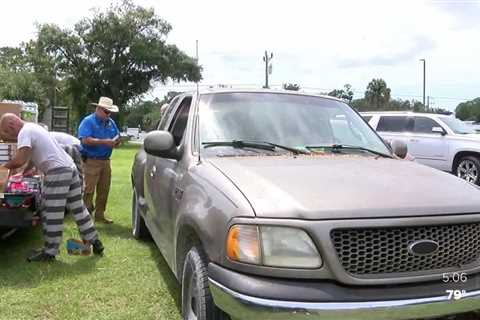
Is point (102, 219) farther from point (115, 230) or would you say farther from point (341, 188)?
point (341, 188)

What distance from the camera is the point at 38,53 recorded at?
45312 millimetres

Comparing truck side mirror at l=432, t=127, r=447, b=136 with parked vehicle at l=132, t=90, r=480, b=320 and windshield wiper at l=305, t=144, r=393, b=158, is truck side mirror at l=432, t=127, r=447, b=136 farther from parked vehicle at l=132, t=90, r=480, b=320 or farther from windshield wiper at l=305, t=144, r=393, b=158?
parked vehicle at l=132, t=90, r=480, b=320

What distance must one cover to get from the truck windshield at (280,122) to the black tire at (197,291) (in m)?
0.94

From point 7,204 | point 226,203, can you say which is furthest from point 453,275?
point 7,204

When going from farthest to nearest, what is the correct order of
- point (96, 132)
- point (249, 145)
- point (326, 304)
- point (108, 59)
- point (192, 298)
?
point (108, 59) → point (96, 132) → point (249, 145) → point (192, 298) → point (326, 304)

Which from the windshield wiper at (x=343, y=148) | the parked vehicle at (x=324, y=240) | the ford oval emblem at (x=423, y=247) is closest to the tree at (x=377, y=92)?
the windshield wiper at (x=343, y=148)

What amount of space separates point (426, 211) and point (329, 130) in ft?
5.38

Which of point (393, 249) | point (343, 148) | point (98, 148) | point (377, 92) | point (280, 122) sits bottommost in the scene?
point (393, 249)

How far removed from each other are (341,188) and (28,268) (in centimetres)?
382

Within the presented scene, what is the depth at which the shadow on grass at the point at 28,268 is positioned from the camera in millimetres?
5310

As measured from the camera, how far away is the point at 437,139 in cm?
1470

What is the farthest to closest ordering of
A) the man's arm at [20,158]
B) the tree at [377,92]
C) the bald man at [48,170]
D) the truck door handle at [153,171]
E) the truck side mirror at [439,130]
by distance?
the tree at [377,92] → the truck side mirror at [439,130] → the bald man at [48,170] → the man's arm at [20,158] → the truck door handle at [153,171]

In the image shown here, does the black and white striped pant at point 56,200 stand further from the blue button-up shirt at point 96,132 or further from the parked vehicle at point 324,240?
the parked vehicle at point 324,240

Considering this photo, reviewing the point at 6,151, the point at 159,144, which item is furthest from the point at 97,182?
the point at 159,144
